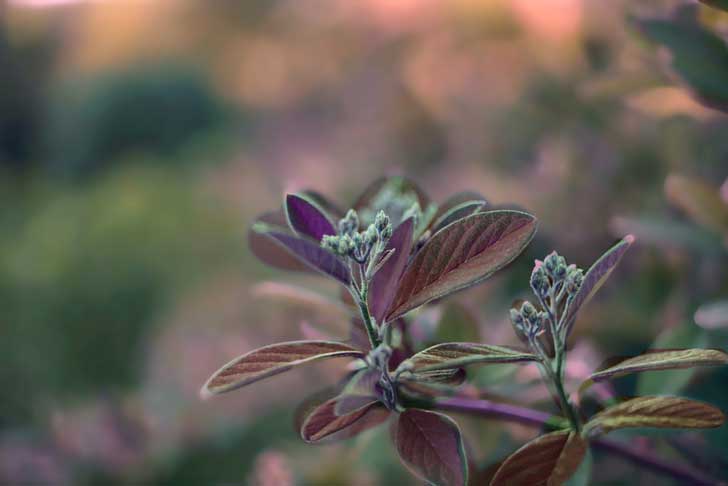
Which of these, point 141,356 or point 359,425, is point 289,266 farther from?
point 141,356

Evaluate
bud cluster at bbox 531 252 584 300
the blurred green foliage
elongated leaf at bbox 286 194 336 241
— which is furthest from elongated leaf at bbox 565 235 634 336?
the blurred green foliage

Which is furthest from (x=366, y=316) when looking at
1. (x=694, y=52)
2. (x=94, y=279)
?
(x=94, y=279)

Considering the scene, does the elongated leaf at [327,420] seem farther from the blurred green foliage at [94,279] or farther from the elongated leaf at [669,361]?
the blurred green foliage at [94,279]

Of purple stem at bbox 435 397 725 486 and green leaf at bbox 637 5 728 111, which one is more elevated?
green leaf at bbox 637 5 728 111

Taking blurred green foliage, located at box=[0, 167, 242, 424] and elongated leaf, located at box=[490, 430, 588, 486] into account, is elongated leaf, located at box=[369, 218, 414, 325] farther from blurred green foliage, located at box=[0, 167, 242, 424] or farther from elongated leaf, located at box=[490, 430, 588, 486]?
blurred green foliage, located at box=[0, 167, 242, 424]

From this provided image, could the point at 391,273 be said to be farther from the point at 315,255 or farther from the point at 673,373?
the point at 673,373

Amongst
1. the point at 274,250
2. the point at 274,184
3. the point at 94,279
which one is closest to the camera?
the point at 274,250

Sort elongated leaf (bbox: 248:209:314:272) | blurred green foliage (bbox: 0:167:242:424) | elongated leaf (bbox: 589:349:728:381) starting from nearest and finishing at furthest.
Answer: elongated leaf (bbox: 589:349:728:381), elongated leaf (bbox: 248:209:314:272), blurred green foliage (bbox: 0:167:242:424)
